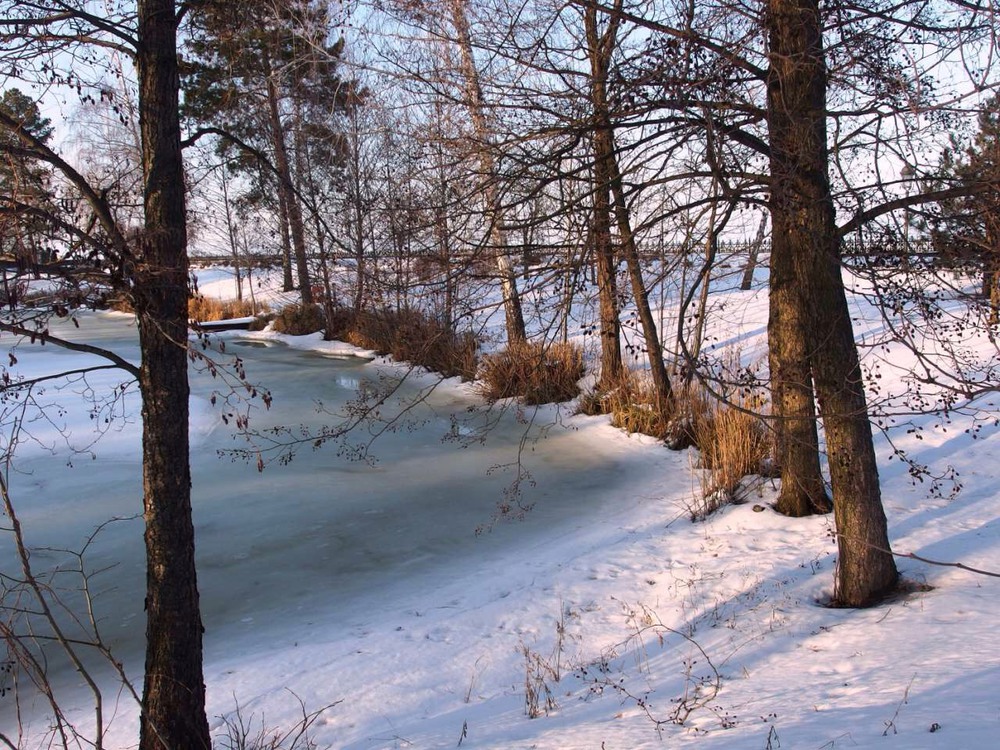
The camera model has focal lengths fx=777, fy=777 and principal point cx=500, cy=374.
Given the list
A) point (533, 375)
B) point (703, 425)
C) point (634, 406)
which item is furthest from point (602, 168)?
point (533, 375)

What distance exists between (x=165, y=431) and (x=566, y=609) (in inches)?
123

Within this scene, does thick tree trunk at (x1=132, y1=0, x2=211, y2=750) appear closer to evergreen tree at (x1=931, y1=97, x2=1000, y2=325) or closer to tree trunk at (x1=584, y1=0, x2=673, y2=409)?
tree trunk at (x1=584, y1=0, x2=673, y2=409)

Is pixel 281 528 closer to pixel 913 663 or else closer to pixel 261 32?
pixel 261 32

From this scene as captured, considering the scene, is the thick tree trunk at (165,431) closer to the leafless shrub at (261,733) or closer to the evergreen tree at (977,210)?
the leafless shrub at (261,733)

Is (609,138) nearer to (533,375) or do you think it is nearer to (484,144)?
(484,144)

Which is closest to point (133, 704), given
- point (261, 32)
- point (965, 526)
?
point (261, 32)

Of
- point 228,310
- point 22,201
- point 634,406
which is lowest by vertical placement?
point 634,406

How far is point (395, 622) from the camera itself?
550 cm

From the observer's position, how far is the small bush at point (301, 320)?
937 inches

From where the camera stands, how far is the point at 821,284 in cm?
480

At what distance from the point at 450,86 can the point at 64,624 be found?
5004 mm

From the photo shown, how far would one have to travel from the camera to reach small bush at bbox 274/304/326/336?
23797 millimetres

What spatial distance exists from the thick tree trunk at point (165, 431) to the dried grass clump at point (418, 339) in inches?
277

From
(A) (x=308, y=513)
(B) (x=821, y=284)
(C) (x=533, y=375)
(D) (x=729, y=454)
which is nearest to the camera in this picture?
(B) (x=821, y=284)
